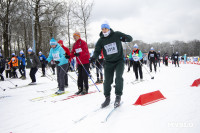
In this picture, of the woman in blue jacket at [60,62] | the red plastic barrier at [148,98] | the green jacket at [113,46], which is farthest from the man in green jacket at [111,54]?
the woman in blue jacket at [60,62]

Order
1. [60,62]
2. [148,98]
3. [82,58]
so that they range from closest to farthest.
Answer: [148,98]
[82,58]
[60,62]

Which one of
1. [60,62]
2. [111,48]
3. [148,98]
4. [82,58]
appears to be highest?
[111,48]

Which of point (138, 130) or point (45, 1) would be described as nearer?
point (138, 130)

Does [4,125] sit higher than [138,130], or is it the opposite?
[138,130]

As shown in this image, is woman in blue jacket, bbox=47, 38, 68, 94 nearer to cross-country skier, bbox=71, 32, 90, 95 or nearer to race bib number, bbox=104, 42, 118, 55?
cross-country skier, bbox=71, 32, 90, 95

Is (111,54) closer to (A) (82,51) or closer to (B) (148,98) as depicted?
(B) (148,98)

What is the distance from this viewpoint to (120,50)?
11.0ft

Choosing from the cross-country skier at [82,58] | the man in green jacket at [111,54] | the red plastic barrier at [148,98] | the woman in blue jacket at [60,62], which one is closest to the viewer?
the red plastic barrier at [148,98]

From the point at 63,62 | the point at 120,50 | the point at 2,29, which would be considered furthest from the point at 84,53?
the point at 2,29

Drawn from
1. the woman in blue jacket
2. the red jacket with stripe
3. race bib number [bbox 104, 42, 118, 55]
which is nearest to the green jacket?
race bib number [bbox 104, 42, 118, 55]

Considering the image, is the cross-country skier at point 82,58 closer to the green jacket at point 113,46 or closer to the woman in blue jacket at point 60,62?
the woman in blue jacket at point 60,62

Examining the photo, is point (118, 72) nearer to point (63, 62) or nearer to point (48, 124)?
point (48, 124)

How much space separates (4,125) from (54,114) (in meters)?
0.93

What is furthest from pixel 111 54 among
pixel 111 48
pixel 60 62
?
pixel 60 62
